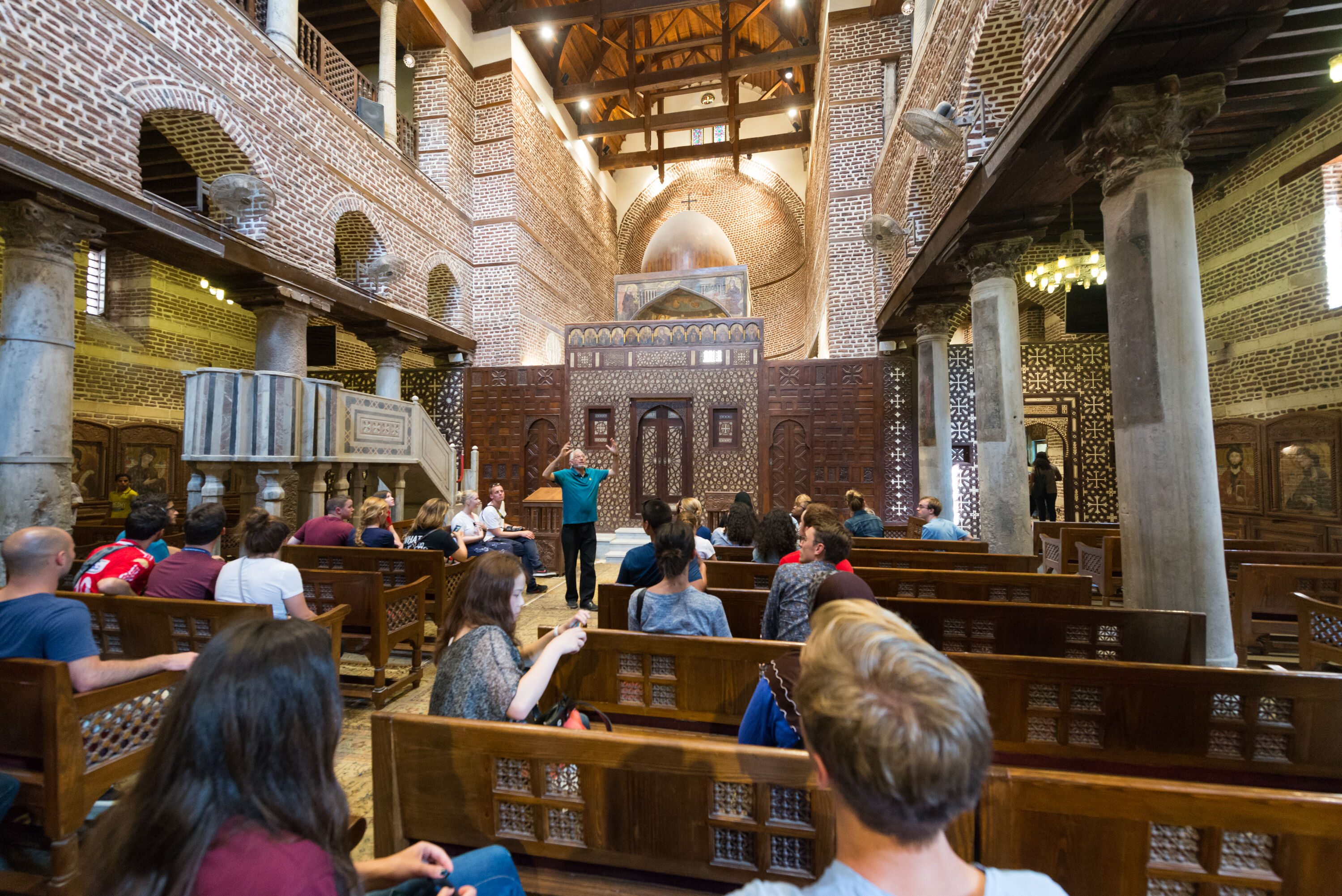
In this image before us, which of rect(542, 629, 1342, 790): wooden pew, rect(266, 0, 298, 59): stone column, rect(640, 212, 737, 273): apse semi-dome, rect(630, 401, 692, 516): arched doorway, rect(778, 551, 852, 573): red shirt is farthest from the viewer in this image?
rect(640, 212, 737, 273): apse semi-dome

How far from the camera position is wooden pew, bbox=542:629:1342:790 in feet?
6.56

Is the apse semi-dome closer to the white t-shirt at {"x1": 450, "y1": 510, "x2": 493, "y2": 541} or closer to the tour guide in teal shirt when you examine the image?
the tour guide in teal shirt

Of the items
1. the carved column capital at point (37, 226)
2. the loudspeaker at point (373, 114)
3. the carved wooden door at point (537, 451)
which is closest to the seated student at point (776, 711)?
the carved column capital at point (37, 226)

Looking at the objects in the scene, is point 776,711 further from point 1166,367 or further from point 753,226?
point 753,226

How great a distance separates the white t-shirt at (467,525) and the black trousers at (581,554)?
2.74ft

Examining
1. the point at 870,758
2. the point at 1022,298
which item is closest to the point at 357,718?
the point at 870,758

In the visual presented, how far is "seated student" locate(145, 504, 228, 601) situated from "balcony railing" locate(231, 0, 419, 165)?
8.46 meters

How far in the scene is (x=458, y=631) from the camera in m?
2.02

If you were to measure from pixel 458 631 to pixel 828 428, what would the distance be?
35.2 feet

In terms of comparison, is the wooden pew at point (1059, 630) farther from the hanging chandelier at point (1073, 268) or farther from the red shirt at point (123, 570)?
the hanging chandelier at point (1073, 268)

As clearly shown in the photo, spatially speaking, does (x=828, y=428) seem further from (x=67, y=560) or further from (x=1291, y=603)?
(x=67, y=560)

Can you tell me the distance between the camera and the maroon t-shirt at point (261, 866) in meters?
0.82

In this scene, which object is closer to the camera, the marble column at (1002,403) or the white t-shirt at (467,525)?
the white t-shirt at (467,525)

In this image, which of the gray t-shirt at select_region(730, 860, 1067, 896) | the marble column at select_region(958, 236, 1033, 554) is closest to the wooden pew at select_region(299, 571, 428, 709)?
the gray t-shirt at select_region(730, 860, 1067, 896)
